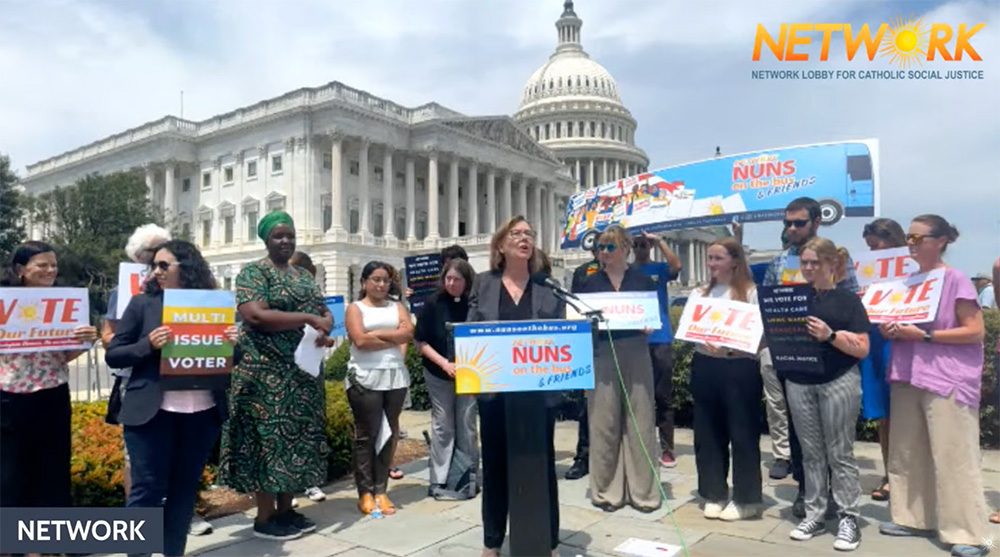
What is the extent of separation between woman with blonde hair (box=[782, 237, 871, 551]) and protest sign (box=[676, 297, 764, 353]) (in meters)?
0.39

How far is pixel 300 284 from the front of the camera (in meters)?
5.49

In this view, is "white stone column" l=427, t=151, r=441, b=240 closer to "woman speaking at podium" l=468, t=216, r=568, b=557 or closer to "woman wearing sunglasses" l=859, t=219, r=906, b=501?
"woman wearing sunglasses" l=859, t=219, r=906, b=501

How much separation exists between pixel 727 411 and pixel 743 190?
4949mm

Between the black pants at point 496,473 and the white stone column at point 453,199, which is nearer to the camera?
the black pants at point 496,473

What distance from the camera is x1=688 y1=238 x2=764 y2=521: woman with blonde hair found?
571 cm

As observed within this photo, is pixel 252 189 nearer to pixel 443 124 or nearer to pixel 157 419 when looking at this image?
pixel 443 124

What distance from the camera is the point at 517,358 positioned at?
415 centimetres

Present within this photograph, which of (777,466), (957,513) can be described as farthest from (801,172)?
(957,513)

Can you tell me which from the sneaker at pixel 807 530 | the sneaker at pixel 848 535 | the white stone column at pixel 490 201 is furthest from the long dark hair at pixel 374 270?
the white stone column at pixel 490 201

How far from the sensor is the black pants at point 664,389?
299 inches

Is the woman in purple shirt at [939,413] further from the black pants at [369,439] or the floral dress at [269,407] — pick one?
the floral dress at [269,407]

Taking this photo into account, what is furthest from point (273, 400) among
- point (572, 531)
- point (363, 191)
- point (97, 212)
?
point (363, 191)

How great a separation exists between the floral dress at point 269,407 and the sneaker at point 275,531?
1.01ft

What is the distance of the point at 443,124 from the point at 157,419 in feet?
192
